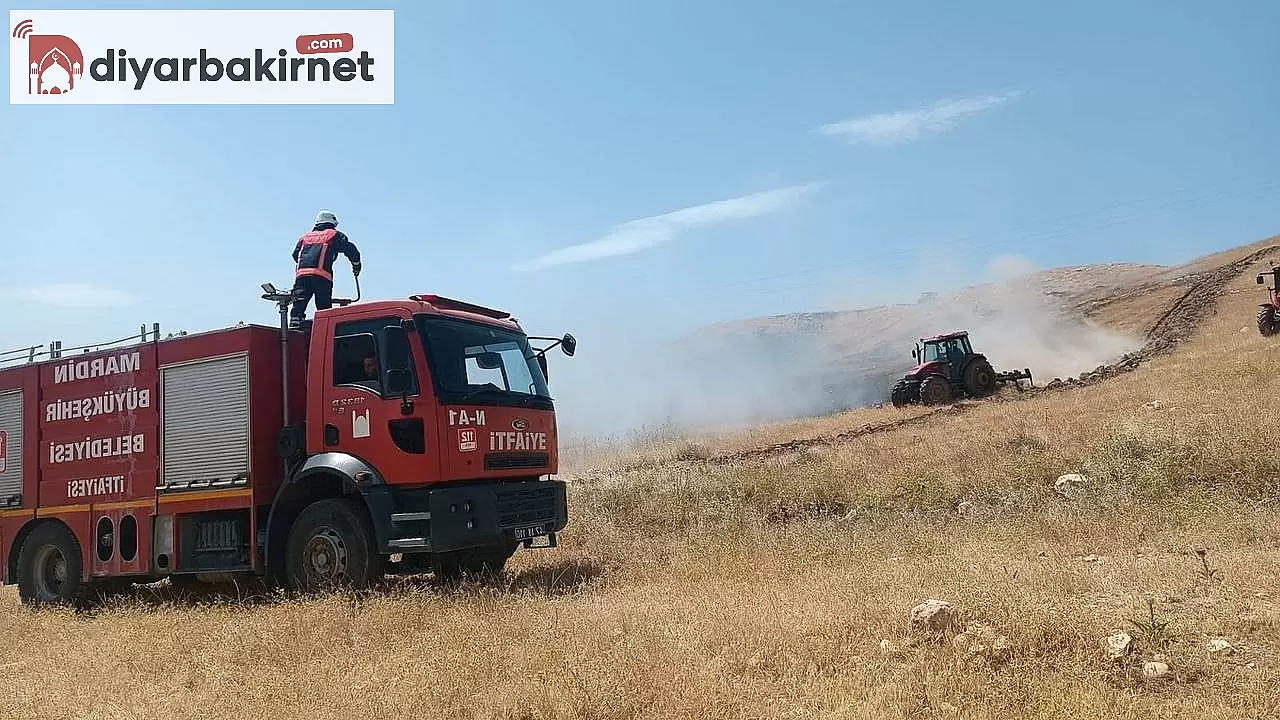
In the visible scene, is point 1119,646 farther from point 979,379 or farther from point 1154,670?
point 979,379

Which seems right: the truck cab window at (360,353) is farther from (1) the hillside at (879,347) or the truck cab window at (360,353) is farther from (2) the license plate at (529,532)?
(1) the hillside at (879,347)

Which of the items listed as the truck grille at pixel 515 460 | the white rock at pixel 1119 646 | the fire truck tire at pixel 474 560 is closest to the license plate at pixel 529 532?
the truck grille at pixel 515 460

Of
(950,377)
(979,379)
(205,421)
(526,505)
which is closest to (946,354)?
(950,377)

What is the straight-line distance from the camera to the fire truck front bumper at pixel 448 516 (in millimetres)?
8023

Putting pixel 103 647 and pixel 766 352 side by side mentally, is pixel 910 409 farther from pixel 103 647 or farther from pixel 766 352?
pixel 766 352

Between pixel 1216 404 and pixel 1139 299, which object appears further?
pixel 1139 299

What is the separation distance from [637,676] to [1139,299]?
48.4 m

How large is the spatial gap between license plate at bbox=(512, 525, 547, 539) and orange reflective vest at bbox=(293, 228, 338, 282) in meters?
3.37

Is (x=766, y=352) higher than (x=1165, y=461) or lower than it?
higher

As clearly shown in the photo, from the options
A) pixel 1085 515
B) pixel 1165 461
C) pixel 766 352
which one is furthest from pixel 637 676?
pixel 766 352

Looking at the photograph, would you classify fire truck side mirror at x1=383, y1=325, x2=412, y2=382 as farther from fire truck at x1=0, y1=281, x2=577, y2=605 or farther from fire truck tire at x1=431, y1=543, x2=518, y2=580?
fire truck tire at x1=431, y1=543, x2=518, y2=580

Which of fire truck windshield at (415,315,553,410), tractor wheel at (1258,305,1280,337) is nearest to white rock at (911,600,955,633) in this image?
→ fire truck windshield at (415,315,553,410)

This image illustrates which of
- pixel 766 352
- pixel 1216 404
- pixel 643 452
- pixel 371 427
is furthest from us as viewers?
pixel 766 352

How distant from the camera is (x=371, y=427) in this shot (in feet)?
27.5
